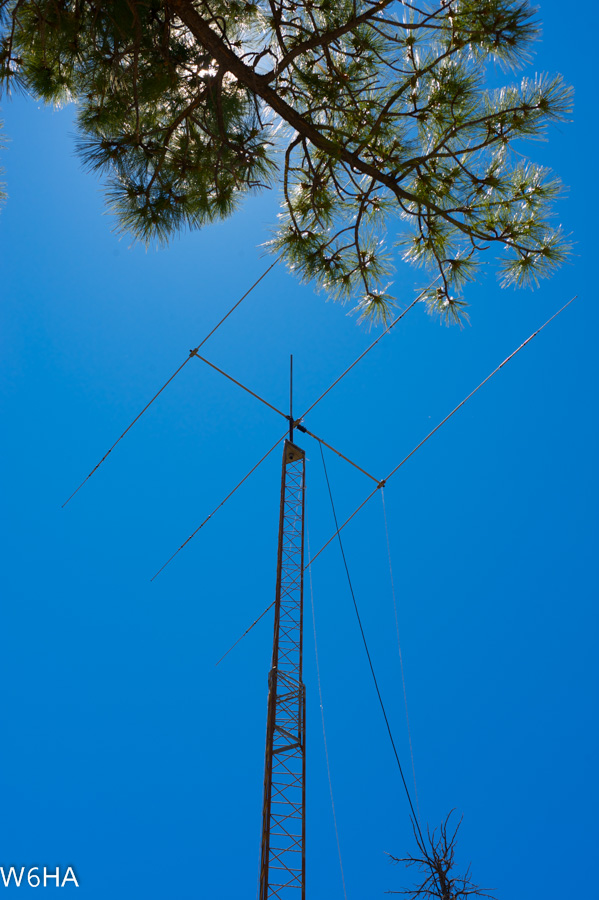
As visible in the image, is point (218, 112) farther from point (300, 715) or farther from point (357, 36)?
point (300, 715)

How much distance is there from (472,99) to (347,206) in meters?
1.18

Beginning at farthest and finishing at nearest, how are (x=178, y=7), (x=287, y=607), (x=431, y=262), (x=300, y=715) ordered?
(x=287, y=607)
(x=300, y=715)
(x=431, y=262)
(x=178, y=7)

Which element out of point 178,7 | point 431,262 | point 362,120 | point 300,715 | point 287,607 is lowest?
point 300,715

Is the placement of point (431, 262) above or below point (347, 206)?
below

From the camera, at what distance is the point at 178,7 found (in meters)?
3.86

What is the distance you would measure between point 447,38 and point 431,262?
1.49 m

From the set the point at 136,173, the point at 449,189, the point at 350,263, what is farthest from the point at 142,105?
the point at 449,189

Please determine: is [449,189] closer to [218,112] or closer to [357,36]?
[357,36]

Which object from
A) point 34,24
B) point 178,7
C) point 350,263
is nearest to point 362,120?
point 350,263

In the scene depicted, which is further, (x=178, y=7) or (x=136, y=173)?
(x=136, y=173)

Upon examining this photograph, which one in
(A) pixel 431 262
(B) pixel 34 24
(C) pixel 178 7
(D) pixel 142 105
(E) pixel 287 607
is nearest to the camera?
(C) pixel 178 7

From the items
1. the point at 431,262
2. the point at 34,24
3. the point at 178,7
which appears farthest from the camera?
the point at 431,262

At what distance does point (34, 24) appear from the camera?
4281mm

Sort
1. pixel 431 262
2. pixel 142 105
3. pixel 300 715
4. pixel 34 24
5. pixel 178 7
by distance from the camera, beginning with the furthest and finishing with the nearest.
Answer: 1. pixel 300 715
2. pixel 431 262
3. pixel 142 105
4. pixel 34 24
5. pixel 178 7
